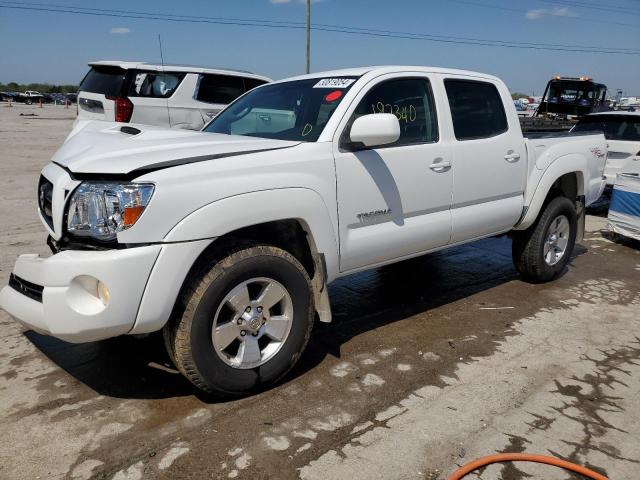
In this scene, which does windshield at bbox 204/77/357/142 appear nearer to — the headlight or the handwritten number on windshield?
the handwritten number on windshield

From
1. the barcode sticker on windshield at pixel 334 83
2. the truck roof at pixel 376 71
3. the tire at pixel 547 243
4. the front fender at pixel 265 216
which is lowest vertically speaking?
the tire at pixel 547 243

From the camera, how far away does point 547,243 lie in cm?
524

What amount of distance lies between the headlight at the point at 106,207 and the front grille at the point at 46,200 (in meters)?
0.44

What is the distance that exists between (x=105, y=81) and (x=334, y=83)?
625 centimetres

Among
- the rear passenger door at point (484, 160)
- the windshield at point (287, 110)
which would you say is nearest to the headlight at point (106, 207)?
the windshield at point (287, 110)

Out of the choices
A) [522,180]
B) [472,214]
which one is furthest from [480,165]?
[522,180]

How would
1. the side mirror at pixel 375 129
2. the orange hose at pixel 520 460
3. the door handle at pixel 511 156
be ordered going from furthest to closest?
the door handle at pixel 511 156 < the side mirror at pixel 375 129 < the orange hose at pixel 520 460

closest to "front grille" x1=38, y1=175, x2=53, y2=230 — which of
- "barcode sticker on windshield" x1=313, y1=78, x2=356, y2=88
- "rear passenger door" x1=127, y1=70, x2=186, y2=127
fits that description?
"barcode sticker on windshield" x1=313, y1=78, x2=356, y2=88

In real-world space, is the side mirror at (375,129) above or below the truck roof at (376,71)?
below

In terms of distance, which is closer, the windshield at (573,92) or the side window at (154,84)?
the side window at (154,84)

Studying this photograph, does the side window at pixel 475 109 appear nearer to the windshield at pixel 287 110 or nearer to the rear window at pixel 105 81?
the windshield at pixel 287 110

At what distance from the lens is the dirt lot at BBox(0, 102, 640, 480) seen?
2.56 meters

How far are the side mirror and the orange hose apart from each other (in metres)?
1.80

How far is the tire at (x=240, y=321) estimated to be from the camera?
2779mm
